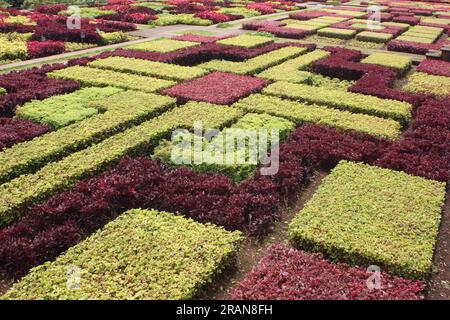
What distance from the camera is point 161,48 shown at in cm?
1995

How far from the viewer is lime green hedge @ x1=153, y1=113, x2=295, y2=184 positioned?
9695 millimetres

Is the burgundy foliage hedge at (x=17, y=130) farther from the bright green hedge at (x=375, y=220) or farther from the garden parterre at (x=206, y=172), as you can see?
the bright green hedge at (x=375, y=220)

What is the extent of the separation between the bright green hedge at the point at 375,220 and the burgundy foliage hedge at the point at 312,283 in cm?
31

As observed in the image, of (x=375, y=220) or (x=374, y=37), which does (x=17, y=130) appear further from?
(x=374, y=37)

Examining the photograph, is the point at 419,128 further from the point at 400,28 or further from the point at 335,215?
the point at 400,28

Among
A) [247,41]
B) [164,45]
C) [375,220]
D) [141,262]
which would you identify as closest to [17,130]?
[141,262]

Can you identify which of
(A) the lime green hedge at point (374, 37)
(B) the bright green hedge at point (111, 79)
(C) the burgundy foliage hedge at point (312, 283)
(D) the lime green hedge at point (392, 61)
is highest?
(A) the lime green hedge at point (374, 37)

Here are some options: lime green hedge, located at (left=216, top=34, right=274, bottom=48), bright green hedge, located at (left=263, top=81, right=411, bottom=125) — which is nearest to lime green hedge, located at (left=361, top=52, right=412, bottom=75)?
bright green hedge, located at (left=263, top=81, right=411, bottom=125)

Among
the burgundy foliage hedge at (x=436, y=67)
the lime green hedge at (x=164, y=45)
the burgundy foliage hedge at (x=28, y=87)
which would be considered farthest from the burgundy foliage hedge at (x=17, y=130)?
the burgundy foliage hedge at (x=436, y=67)

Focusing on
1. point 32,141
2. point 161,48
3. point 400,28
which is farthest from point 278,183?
point 400,28

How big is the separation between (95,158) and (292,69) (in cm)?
1037

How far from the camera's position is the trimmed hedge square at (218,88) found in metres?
13.8

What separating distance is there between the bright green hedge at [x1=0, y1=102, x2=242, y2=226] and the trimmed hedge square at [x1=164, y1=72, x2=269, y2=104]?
2.64 feet

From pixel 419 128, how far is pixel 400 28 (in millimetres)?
20723
